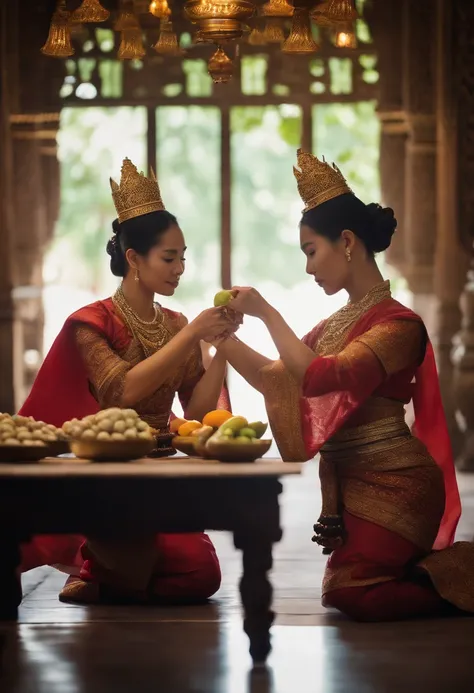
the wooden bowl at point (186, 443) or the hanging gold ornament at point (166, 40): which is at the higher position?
the hanging gold ornament at point (166, 40)

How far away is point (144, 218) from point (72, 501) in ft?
3.83

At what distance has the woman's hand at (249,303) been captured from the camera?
158 inches

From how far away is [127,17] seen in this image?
519 cm

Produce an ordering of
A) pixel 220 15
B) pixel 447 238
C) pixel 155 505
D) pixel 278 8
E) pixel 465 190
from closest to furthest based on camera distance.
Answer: pixel 155 505
pixel 220 15
pixel 278 8
pixel 465 190
pixel 447 238

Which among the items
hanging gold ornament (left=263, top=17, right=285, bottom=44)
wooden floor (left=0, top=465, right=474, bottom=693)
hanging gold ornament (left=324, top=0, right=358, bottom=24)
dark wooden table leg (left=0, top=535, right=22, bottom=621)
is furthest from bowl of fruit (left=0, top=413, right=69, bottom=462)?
hanging gold ornament (left=263, top=17, right=285, bottom=44)

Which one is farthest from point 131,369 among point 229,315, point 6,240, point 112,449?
point 6,240

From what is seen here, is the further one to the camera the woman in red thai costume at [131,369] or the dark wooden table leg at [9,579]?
the woman in red thai costume at [131,369]

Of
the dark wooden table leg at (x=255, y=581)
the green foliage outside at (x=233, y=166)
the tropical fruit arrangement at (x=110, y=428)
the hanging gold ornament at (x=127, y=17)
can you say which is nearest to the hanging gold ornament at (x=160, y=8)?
the hanging gold ornament at (x=127, y=17)

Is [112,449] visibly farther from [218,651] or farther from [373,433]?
[373,433]

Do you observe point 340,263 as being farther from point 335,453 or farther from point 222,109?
point 222,109

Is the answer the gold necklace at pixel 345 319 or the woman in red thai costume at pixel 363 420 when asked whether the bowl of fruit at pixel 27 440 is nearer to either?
the woman in red thai costume at pixel 363 420

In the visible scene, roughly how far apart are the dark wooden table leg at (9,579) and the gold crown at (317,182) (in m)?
1.36

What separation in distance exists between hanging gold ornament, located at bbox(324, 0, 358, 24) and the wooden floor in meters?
1.97

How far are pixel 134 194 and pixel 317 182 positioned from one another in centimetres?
58
